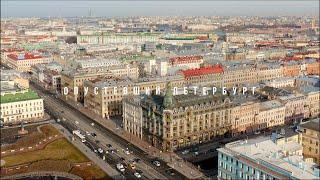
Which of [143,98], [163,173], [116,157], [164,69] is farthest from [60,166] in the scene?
[164,69]

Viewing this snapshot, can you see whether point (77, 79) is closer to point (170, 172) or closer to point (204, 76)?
point (204, 76)

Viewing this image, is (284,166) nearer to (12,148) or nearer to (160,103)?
(160,103)

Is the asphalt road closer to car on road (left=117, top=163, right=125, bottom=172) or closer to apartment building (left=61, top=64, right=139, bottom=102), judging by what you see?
apartment building (left=61, top=64, right=139, bottom=102)

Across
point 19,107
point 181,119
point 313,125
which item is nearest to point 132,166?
point 181,119

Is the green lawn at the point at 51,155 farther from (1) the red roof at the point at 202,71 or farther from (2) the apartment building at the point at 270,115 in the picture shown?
(1) the red roof at the point at 202,71

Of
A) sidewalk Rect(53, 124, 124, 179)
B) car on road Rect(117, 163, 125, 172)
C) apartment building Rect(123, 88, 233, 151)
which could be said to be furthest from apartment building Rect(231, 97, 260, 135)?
sidewalk Rect(53, 124, 124, 179)

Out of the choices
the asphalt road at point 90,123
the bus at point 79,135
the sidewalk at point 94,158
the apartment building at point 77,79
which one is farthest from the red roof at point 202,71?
the sidewalk at point 94,158
